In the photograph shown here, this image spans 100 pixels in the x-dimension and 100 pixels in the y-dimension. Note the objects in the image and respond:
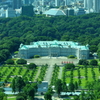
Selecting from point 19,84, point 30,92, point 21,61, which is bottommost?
point 21,61

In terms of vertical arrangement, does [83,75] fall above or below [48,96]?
below

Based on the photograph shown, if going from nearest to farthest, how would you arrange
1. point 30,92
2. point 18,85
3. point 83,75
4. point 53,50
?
point 30,92 < point 18,85 < point 83,75 < point 53,50

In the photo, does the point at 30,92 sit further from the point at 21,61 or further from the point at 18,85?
the point at 21,61

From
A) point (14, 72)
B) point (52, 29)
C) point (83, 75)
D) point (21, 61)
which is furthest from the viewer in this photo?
point (52, 29)

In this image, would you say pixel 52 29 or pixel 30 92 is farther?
pixel 52 29

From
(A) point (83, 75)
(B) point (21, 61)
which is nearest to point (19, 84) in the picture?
(A) point (83, 75)

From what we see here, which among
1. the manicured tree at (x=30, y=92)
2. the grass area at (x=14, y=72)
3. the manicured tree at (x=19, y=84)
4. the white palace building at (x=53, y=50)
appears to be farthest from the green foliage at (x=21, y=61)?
the manicured tree at (x=30, y=92)

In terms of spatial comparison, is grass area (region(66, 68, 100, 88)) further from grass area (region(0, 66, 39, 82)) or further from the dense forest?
the dense forest

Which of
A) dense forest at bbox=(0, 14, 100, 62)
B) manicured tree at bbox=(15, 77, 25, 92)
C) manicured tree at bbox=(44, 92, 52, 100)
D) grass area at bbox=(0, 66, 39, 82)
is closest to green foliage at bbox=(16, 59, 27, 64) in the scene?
grass area at bbox=(0, 66, 39, 82)
